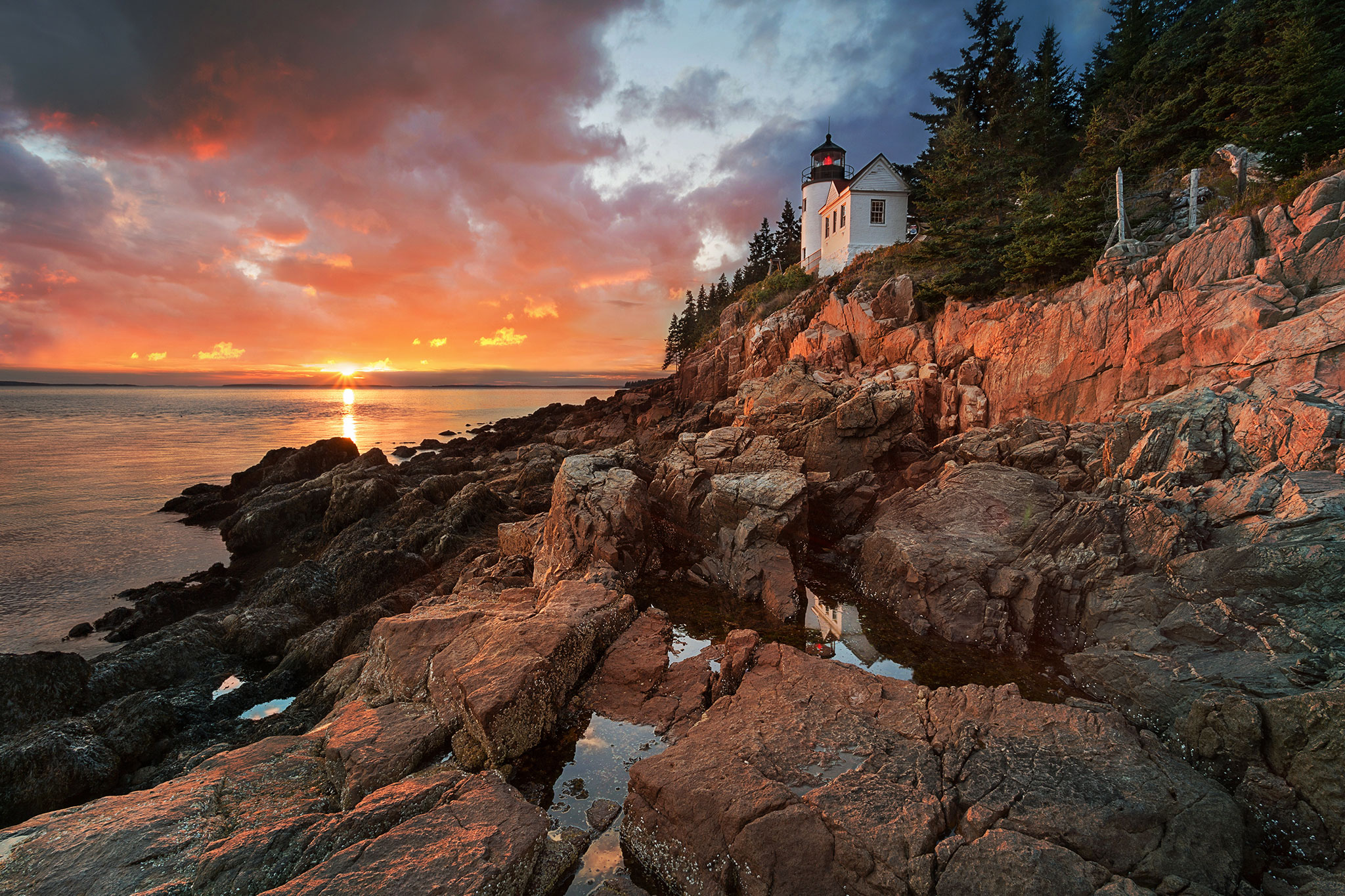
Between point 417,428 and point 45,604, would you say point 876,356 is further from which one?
point 417,428

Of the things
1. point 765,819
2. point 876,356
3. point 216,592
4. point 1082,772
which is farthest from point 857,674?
point 876,356

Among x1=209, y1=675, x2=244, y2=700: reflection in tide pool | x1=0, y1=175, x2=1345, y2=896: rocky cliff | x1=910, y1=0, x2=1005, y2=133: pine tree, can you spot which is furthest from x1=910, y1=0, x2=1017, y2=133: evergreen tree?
x1=209, y1=675, x2=244, y2=700: reflection in tide pool

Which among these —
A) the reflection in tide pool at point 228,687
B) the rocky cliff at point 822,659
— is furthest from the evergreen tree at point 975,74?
the reflection in tide pool at point 228,687

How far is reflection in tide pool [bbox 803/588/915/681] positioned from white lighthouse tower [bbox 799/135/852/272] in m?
38.9

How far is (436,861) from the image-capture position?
5.47 meters

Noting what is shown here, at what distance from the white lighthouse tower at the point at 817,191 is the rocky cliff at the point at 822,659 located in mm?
27539

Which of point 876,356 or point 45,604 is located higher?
point 876,356

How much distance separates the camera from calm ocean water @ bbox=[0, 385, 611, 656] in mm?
16609

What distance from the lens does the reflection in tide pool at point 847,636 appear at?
11.6 m

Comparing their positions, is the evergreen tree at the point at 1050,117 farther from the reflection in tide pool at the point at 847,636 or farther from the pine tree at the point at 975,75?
the reflection in tide pool at the point at 847,636

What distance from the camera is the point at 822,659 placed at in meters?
9.87

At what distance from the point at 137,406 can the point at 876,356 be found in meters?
149

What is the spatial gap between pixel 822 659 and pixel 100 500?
128 ft

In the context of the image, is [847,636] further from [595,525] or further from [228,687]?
[228,687]
